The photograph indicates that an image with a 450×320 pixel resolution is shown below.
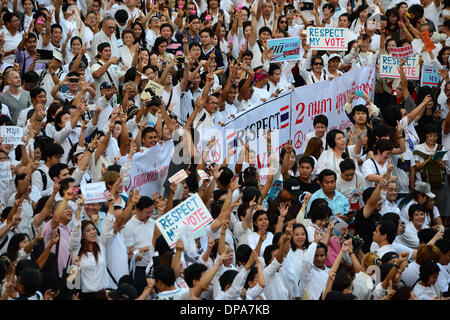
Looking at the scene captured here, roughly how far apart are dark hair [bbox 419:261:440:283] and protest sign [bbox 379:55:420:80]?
5.75m

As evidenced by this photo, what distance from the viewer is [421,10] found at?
1664 cm

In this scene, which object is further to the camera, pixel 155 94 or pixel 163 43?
pixel 163 43

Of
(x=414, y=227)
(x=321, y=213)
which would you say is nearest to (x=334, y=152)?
(x=414, y=227)

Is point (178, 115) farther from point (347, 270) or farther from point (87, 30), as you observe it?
point (347, 270)

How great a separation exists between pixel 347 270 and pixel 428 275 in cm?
87

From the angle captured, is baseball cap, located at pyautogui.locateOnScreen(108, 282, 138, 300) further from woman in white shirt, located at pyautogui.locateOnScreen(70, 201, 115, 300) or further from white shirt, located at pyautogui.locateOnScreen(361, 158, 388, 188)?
white shirt, located at pyautogui.locateOnScreen(361, 158, 388, 188)

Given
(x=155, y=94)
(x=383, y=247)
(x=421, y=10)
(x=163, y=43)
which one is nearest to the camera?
(x=383, y=247)

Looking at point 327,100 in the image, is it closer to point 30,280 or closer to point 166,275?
point 166,275

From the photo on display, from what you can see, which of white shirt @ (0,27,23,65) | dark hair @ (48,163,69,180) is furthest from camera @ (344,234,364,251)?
white shirt @ (0,27,23,65)

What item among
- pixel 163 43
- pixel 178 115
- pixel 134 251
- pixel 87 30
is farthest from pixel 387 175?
pixel 87 30

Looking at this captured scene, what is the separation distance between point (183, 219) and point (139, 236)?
692mm

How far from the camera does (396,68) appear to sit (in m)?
14.2

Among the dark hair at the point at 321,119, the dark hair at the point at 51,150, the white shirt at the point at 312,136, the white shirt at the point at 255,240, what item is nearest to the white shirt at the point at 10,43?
the dark hair at the point at 51,150

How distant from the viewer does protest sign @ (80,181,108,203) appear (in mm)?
8828
